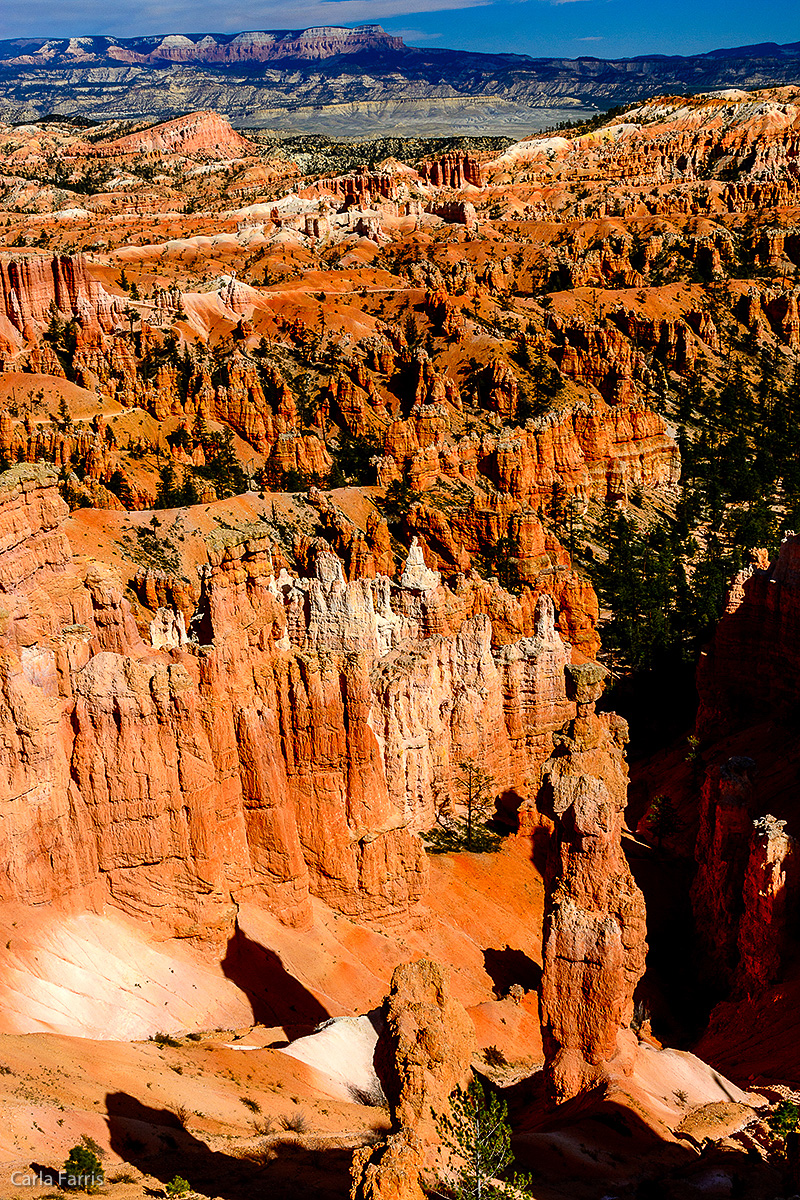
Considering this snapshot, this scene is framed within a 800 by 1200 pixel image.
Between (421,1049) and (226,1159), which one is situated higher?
(421,1049)

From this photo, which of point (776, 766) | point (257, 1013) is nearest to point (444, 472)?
point (776, 766)

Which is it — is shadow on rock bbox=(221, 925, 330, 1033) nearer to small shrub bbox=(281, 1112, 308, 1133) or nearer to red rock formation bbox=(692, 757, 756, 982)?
small shrub bbox=(281, 1112, 308, 1133)

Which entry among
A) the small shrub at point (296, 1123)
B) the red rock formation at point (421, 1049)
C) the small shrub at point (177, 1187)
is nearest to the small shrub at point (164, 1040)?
the small shrub at point (296, 1123)

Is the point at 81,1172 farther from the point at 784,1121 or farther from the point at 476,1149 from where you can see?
the point at 784,1121

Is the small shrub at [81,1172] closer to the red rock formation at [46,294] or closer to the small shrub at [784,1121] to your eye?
the small shrub at [784,1121]

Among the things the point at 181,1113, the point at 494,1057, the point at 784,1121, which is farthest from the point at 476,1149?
the point at 494,1057

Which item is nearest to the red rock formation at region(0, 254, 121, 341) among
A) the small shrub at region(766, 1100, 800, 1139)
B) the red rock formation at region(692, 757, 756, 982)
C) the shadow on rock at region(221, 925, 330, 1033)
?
the shadow on rock at region(221, 925, 330, 1033)
